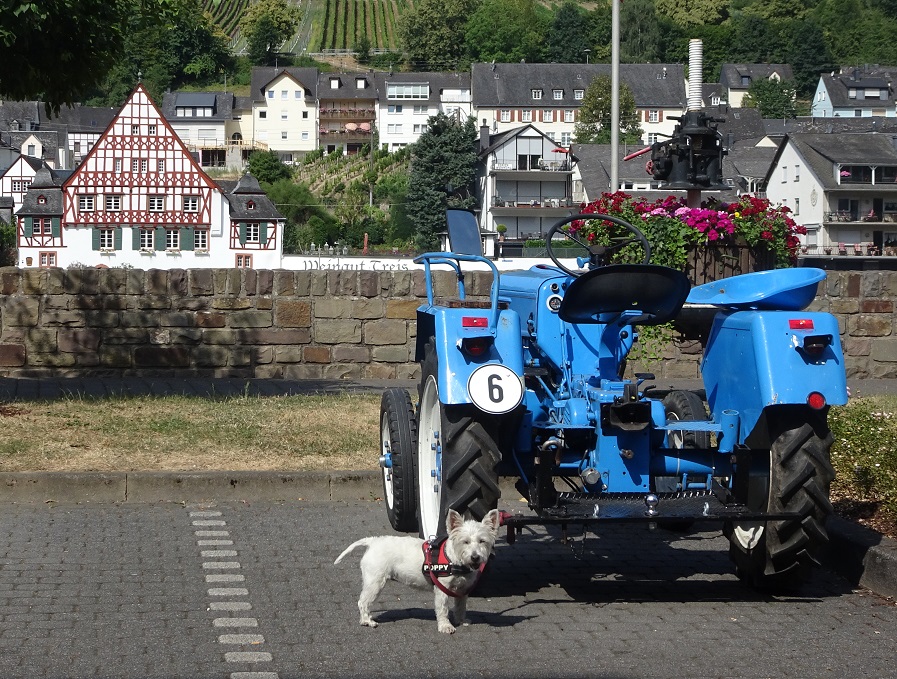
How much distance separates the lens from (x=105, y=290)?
53.6 ft

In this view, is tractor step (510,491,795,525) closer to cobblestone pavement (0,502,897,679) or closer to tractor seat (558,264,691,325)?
cobblestone pavement (0,502,897,679)

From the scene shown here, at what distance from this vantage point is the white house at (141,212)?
7531 cm

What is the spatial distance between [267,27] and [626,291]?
170 meters

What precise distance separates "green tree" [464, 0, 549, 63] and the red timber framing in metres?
89.3

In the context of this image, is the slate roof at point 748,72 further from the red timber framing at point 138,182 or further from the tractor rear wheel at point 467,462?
the tractor rear wheel at point 467,462

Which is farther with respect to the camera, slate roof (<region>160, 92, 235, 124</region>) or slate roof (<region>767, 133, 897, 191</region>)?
slate roof (<region>160, 92, 235, 124</region>)

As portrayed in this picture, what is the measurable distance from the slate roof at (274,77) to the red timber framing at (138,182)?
67269mm

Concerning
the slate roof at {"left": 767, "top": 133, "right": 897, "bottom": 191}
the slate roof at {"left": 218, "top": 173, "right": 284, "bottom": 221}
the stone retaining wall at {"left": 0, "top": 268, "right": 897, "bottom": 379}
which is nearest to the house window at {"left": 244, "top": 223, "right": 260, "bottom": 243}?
the slate roof at {"left": 218, "top": 173, "right": 284, "bottom": 221}

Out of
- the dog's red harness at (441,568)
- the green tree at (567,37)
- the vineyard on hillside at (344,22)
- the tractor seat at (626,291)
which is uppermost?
the vineyard on hillside at (344,22)

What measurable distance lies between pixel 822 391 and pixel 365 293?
10.6 m

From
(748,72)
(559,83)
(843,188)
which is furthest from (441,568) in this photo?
(748,72)

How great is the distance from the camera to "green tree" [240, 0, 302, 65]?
6658 inches

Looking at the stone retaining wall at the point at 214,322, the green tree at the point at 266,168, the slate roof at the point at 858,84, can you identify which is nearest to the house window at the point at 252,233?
the green tree at the point at 266,168

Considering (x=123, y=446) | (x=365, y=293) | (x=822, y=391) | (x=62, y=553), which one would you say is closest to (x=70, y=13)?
(x=123, y=446)
